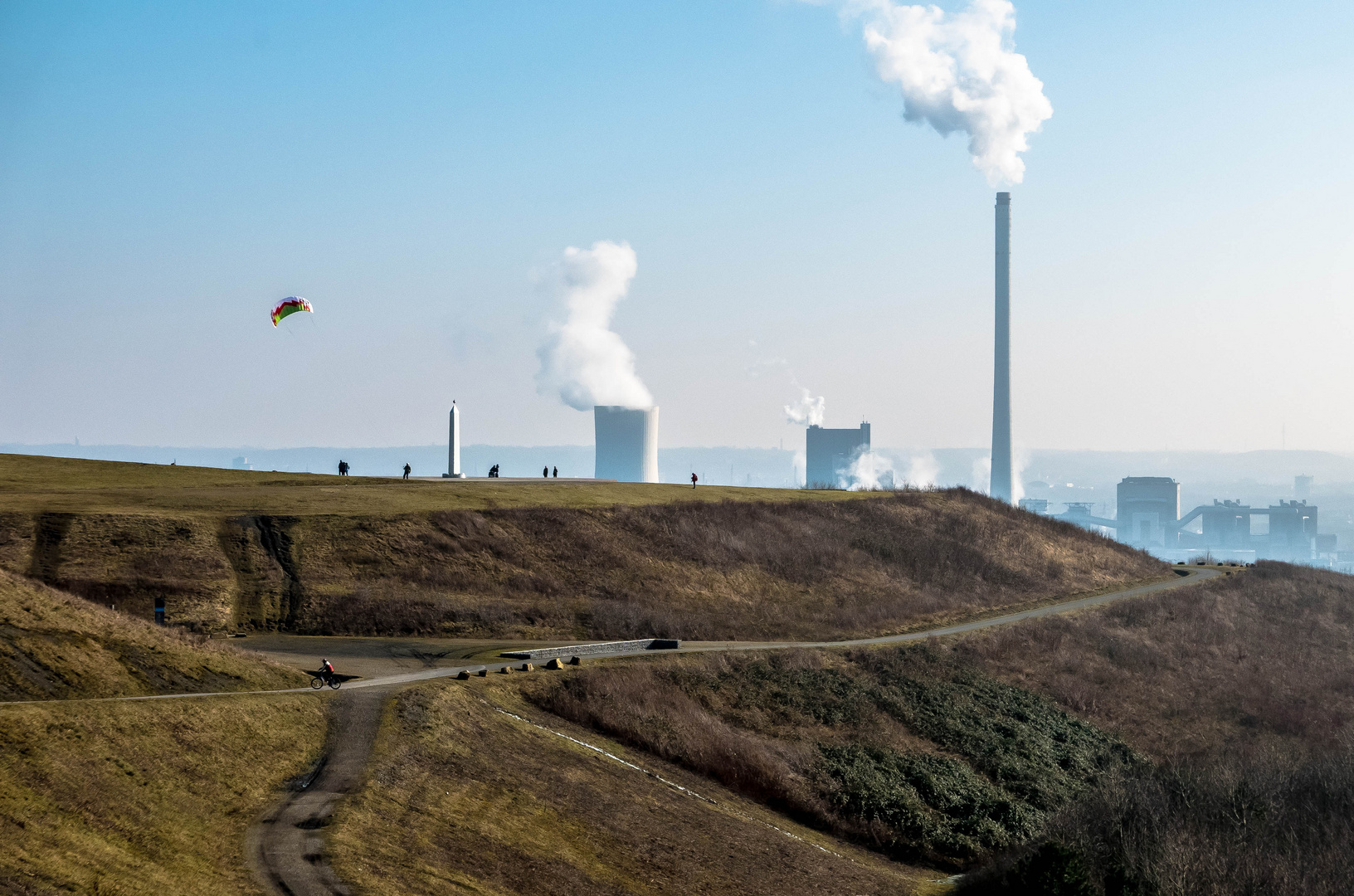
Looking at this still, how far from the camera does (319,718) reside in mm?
30109

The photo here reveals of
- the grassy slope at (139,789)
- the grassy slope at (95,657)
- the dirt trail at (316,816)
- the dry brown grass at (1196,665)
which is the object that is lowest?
the dry brown grass at (1196,665)

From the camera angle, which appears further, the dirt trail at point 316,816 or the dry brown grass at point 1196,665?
the dry brown grass at point 1196,665

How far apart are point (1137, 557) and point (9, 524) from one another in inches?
3408

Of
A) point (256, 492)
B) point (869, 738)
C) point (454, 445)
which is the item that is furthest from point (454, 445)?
point (869, 738)

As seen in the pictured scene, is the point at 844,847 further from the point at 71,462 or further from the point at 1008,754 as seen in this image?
the point at 71,462

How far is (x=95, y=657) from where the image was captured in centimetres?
2992

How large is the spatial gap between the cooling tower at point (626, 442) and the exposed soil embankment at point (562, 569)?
3394cm

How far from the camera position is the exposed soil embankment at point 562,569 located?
47.9 meters

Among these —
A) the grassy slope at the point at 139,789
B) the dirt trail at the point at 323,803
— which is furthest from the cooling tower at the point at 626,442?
the grassy slope at the point at 139,789

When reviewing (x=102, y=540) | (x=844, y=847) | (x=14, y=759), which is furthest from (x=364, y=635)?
(x=14, y=759)

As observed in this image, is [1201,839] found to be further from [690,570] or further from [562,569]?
[690,570]

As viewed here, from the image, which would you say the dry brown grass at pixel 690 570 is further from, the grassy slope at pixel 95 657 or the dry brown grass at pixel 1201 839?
the dry brown grass at pixel 1201 839

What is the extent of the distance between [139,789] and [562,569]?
127ft

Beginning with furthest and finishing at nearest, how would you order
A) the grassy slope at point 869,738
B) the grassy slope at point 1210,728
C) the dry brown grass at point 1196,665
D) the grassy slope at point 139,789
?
the dry brown grass at point 1196,665 < the grassy slope at point 869,738 < the grassy slope at point 1210,728 < the grassy slope at point 139,789
